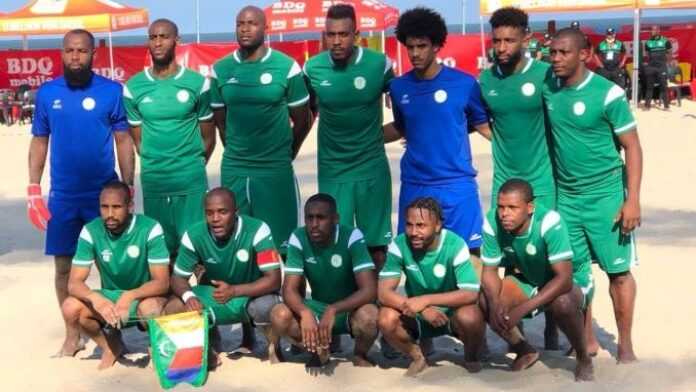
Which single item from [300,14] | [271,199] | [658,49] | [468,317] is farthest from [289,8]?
[468,317]

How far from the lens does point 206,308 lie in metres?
6.32

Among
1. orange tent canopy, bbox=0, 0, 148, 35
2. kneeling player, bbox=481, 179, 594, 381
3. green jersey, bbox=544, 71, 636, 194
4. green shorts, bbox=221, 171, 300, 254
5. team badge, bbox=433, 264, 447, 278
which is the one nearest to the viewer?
kneeling player, bbox=481, 179, 594, 381

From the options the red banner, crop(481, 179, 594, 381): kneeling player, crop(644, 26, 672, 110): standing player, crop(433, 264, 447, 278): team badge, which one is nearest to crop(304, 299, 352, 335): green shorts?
crop(433, 264, 447, 278): team badge

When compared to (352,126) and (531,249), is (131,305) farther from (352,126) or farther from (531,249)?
(531,249)

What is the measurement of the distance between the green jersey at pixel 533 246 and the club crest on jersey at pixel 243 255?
4.35ft

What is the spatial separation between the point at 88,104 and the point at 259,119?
102 centimetres

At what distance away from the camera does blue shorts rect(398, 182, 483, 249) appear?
21.4 feet

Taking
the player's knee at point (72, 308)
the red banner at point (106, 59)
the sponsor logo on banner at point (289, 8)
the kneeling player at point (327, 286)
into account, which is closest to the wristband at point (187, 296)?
the kneeling player at point (327, 286)

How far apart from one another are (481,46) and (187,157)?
16.8m

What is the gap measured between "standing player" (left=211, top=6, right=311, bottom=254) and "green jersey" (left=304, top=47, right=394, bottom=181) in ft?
0.50

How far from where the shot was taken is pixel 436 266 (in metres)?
6.14

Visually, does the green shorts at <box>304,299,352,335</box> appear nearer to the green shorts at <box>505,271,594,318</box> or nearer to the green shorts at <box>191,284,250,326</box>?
the green shorts at <box>191,284,250,326</box>

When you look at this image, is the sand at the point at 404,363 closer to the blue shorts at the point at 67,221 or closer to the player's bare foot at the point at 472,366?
the player's bare foot at the point at 472,366

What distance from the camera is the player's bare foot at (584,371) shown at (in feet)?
19.8
